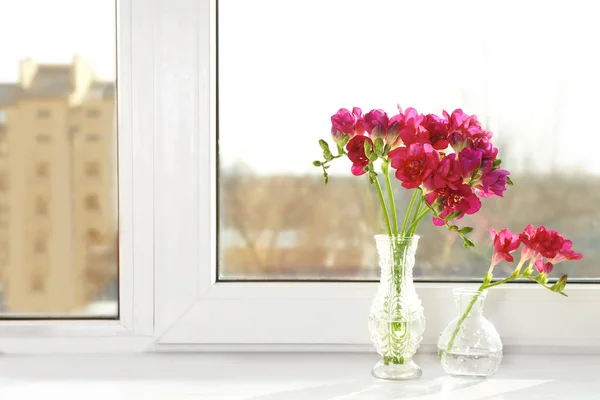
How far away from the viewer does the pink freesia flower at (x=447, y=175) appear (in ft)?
3.15

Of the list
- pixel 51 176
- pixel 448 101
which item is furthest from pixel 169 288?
pixel 448 101

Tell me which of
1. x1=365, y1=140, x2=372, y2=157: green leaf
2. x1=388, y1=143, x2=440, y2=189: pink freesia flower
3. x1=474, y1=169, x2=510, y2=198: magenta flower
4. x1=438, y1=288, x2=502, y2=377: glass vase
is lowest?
x1=438, y1=288, x2=502, y2=377: glass vase

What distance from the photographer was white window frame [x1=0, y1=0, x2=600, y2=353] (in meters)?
1.17

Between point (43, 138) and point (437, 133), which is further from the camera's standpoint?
point (43, 138)

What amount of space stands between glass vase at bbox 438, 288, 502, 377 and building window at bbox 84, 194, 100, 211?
1.98 feet

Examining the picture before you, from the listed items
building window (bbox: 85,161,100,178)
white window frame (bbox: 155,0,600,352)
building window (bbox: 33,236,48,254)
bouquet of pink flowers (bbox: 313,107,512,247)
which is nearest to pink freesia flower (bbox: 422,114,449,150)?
bouquet of pink flowers (bbox: 313,107,512,247)

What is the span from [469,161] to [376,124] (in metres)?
0.13

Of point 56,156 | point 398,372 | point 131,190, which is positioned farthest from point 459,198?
point 56,156

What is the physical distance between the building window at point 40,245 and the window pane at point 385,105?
0.97 ft

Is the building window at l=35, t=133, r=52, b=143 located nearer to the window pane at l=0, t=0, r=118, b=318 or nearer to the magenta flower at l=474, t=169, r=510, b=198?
the window pane at l=0, t=0, r=118, b=318

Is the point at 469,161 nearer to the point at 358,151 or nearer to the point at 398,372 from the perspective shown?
the point at 358,151

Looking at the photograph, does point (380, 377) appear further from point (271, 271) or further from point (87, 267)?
point (87, 267)

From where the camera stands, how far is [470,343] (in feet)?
3.38

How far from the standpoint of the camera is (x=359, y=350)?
1.18 m
